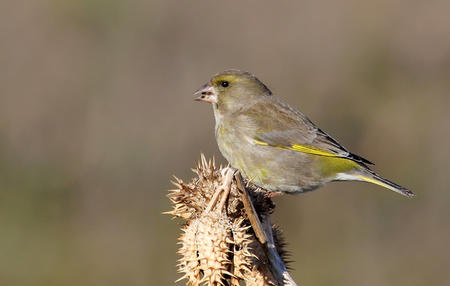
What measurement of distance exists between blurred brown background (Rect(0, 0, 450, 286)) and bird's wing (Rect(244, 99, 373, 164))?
224cm

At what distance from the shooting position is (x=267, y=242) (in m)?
3.40

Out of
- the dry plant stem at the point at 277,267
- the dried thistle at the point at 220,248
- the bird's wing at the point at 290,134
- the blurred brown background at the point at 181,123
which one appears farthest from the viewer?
the blurred brown background at the point at 181,123

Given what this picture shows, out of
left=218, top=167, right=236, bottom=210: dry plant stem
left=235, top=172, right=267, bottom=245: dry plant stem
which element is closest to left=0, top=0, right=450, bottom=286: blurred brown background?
left=235, top=172, right=267, bottom=245: dry plant stem

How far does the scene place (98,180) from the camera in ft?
27.6

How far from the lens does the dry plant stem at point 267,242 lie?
10.6ft

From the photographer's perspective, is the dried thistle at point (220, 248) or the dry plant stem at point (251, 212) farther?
the dry plant stem at point (251, 212)

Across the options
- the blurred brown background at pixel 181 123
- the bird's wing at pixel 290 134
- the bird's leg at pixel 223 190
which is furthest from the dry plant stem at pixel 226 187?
the blurred brown background at pixel 181 123

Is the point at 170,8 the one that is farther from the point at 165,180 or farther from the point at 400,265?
the point at 400,265

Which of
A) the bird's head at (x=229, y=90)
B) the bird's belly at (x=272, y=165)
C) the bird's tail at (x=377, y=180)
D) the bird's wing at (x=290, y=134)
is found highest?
the bird's head at (x=229, y=90)

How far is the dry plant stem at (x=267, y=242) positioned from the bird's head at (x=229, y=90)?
9.17 ft

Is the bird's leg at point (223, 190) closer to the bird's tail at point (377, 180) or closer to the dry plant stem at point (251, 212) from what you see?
the dry plant stem at point (251, 212)

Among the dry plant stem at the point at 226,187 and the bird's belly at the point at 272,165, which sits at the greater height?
the bird's belly at the point at 272,165

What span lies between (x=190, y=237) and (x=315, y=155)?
9.84 ft

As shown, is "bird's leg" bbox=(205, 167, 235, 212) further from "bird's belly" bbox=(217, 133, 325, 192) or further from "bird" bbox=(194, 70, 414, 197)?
"bird's belly" bbox=(217, 133, 325, 192)
